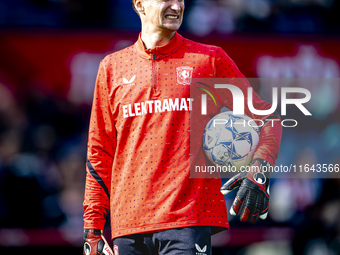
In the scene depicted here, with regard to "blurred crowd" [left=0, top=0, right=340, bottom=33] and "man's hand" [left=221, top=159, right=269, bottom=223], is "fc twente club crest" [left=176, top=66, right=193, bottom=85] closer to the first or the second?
"man's hand" [left=221, top=159, right=269, bottom=223]

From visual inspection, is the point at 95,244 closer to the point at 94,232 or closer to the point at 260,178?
the point at 94,232

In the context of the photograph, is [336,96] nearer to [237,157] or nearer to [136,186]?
[237,157]

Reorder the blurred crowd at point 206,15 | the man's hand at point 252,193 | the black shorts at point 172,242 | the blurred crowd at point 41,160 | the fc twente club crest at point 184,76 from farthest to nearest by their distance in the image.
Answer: the blurred crowd at point 206,15 → the blurred crowd at point 41,160 → the fc twente club crest at point 184,76 → the man's hand at point 252,193 → the black shorts at point 172,242

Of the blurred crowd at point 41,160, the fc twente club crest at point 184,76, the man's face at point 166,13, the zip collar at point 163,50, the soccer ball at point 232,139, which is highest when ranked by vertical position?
the man's face at point 166,13

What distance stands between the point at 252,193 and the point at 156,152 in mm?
565

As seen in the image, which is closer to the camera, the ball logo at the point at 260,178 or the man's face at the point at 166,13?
the ball logo at the point at 260,178

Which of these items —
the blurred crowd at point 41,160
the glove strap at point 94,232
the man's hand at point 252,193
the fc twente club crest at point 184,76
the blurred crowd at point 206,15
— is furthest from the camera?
the blurred crowd at point 206,15

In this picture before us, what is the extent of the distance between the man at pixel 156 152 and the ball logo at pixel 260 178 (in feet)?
0.08

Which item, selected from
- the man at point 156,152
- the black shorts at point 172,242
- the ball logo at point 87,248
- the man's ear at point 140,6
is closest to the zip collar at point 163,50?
the man at point 156,152

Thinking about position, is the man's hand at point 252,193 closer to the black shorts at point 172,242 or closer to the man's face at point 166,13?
the black shorts at point 172,242

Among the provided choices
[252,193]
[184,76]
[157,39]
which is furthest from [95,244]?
[157,39]

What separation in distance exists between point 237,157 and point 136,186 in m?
0.68

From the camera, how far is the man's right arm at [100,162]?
2.91 metres

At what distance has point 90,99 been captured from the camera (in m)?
6.23
